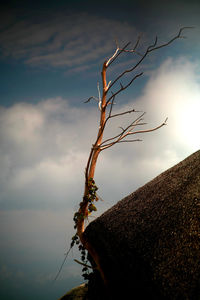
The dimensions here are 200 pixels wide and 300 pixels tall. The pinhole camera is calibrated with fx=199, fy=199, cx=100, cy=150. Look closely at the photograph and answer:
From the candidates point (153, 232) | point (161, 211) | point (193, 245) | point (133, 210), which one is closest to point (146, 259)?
point (153, 232)

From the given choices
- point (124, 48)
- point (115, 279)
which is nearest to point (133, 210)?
point (115, 279)

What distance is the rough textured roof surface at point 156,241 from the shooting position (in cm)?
181

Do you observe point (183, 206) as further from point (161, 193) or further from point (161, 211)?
point (161, 193)

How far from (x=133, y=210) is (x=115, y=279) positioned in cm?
95

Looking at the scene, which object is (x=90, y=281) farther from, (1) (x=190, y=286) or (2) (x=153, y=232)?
(1) (x=190, y=286)

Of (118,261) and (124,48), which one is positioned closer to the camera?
(118,261)

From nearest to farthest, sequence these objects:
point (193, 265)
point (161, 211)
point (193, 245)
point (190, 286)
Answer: point (190, 286), point (193, 265), point (193, 245), point (161, 211)

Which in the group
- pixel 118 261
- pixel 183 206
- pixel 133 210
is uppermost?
pixel 133 210

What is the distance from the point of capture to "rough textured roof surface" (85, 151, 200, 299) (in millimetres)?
1812

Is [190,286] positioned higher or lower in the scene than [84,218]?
lower

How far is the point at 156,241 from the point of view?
2.21 meters

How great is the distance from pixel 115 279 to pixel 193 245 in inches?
49.3

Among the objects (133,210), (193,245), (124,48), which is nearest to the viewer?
(193,245)

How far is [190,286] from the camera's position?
1.66 meters
